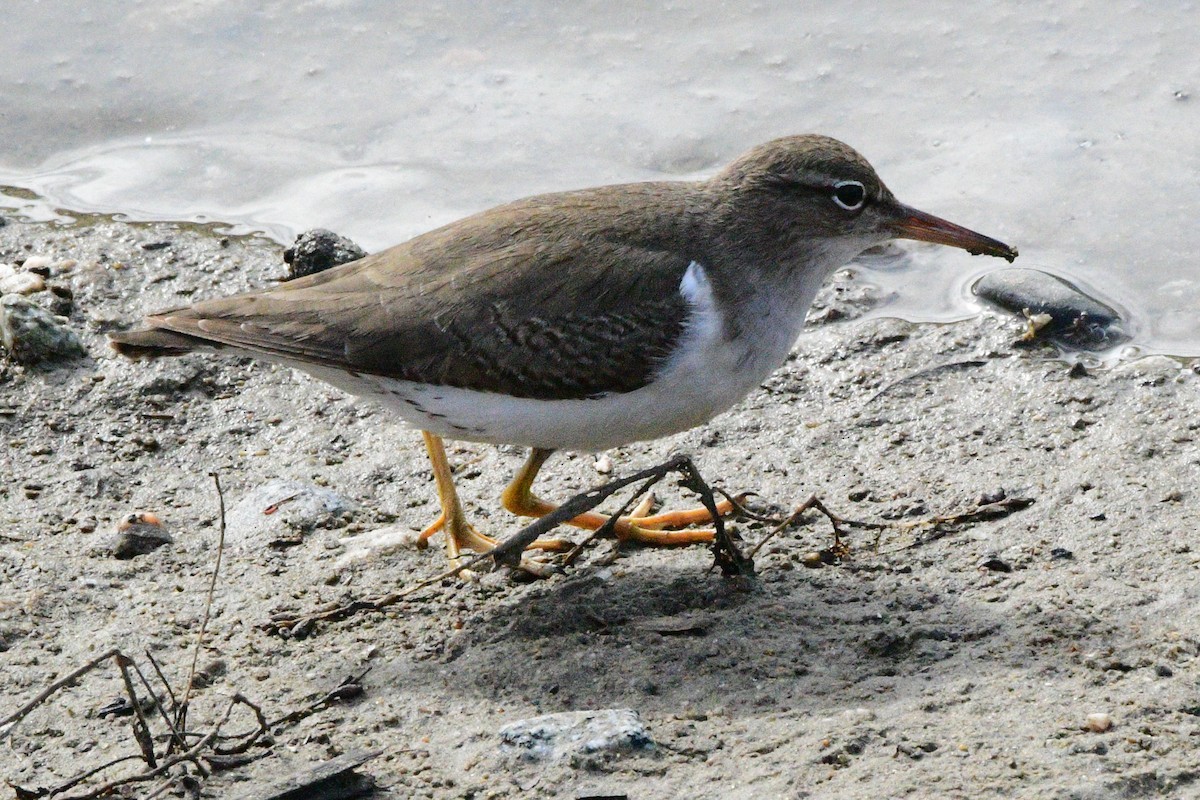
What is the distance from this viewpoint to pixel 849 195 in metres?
5.89

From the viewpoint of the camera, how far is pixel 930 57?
30.2ft

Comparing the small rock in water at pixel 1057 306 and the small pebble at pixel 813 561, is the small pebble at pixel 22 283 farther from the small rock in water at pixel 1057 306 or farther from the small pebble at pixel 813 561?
the small rock in water at pixel 1057 306

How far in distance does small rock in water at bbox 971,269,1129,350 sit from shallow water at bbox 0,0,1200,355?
0.82ft

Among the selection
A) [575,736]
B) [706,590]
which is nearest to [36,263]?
[706,590]

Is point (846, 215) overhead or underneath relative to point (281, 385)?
overhead

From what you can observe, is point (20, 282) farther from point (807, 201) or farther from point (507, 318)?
point (807, 201)

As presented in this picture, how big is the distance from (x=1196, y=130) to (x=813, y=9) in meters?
2.84

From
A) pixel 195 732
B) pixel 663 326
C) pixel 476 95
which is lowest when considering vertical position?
pixel 195 732

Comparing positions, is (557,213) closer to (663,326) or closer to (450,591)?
(663,326)

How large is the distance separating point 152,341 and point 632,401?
2075 millimetres

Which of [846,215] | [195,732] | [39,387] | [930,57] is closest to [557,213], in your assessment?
[846,215]

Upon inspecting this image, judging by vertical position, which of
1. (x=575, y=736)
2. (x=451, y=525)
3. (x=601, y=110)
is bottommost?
(x=575, y=736)

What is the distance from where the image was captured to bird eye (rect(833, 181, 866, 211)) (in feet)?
19.2

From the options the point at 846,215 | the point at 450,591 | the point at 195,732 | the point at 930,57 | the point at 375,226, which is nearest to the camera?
the point at 195,732
